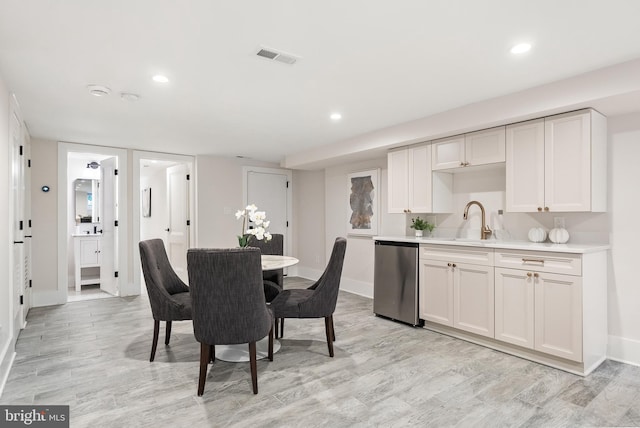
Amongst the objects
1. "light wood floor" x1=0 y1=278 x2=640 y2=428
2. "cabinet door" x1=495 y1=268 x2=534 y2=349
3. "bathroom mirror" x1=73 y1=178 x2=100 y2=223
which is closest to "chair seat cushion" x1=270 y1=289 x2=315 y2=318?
"light wood floor" x1=0 y1=278 x2=640 y2=428

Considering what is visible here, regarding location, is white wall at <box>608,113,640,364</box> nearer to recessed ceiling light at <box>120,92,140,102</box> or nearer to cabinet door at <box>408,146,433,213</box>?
cabinet door at <box>408,146,433,213</box>

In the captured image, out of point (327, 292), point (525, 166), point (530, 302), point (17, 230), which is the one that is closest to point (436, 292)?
point (530, 302)

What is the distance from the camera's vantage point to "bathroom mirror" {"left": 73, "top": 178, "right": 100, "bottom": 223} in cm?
639

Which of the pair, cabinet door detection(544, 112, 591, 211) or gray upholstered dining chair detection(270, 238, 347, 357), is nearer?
cabinet door detection(544, 112, 591, 211)

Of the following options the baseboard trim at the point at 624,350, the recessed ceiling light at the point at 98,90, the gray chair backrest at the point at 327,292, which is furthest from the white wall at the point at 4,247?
the baseboard trim at the point at 624,350

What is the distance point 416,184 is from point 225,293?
2676 millimetres

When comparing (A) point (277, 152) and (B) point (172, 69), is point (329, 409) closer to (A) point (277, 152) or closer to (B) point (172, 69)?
(B) point (172, 69)

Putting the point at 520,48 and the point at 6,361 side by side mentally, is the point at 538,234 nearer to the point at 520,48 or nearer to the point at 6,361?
the point at 520,48

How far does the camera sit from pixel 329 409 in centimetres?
217

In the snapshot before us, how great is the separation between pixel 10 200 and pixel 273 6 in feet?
8.89

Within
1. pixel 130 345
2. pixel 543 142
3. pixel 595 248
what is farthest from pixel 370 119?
pixel 130 345

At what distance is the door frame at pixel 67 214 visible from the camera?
16.0ft

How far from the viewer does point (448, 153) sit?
3748 mm

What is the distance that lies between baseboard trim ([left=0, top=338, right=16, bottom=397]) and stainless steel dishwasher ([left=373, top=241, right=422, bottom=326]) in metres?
3.41
